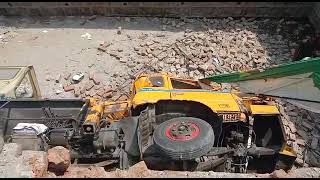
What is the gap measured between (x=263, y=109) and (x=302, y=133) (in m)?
1.86

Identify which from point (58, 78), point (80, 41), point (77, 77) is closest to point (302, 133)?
point (77, 77)

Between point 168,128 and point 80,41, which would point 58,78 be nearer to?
point 80,41

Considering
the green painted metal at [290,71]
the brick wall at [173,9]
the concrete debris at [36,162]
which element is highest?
the brick wall at [173,9]

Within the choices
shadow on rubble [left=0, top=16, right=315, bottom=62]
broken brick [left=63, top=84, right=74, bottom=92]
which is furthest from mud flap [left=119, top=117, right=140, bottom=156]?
shadow on rubble [left=0, top=16, right=315, bottom=62]

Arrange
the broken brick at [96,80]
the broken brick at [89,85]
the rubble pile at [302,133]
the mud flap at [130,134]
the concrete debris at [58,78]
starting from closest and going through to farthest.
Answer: the mud flap at [130,134] → the rubble pile at [302,133] → the broken brick at [89,85] → the broken brick at [96,80] → the concrete debris at [58,78]

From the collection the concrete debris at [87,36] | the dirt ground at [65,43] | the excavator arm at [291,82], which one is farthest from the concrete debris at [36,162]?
the concrete debris at [87,36]

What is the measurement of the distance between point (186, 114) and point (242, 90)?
1041mm

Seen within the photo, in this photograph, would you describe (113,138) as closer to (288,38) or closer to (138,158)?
(138,158)

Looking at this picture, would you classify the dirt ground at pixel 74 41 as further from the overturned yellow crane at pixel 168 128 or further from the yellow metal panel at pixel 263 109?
the yellow metal panel at pixel 263 109

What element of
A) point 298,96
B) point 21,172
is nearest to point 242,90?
point 298,96

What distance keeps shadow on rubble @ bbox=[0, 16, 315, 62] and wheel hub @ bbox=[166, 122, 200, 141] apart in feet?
18.2

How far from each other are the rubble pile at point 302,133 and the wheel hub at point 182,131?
2446 millimetres

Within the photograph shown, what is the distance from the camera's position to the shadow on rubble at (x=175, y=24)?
40.5 ft

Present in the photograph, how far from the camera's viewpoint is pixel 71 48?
12172mm
